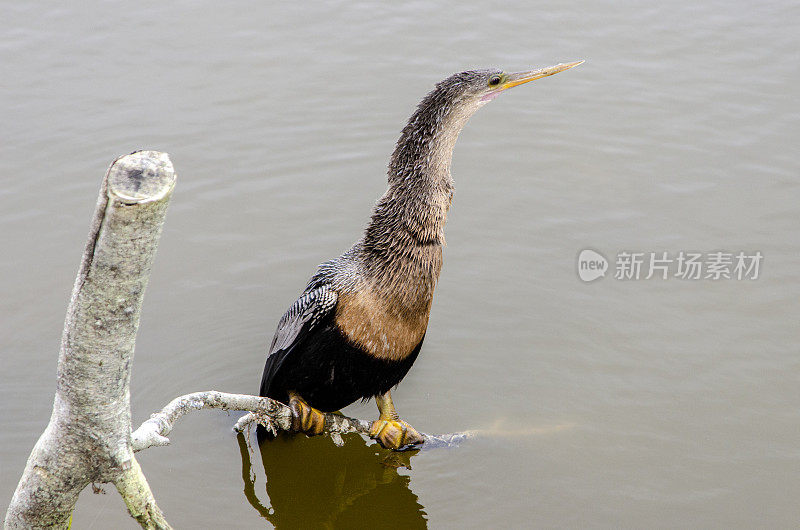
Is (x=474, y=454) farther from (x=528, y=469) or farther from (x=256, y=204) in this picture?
(x=256, y=204)

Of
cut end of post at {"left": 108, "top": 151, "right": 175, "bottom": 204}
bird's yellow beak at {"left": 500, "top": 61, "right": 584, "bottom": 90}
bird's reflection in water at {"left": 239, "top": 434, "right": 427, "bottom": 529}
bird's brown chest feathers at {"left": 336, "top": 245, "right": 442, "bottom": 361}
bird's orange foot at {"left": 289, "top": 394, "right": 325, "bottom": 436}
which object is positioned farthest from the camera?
bird's reflection in water at {"left": 239, "top": 434, "right": 427, "bottom": 529}

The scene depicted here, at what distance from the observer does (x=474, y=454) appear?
4.39 meters

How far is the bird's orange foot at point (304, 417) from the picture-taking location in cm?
385

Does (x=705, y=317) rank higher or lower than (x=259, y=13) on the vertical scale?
lower

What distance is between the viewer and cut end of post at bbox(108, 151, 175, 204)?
1767 mm

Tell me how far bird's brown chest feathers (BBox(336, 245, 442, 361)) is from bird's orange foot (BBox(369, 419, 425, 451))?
651 mm

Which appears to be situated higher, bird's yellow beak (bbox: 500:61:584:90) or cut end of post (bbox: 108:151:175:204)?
bird's yellow beak (bbox: 500:61:584:90)

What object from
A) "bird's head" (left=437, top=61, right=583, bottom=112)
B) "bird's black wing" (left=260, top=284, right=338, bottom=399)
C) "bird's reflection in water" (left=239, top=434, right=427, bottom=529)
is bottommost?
"bird's reflection in water" (left=239, top=434, right=427, bottom=529)

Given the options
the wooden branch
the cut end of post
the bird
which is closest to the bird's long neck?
the bird

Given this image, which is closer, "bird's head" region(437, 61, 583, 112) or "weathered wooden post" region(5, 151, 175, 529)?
"weathered wooden post" region(5, 151, 175, 529)

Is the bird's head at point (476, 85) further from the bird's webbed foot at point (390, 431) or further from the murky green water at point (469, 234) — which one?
the murky green water at point (469, 234)

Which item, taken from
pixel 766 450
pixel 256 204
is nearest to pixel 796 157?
pixel 766 450

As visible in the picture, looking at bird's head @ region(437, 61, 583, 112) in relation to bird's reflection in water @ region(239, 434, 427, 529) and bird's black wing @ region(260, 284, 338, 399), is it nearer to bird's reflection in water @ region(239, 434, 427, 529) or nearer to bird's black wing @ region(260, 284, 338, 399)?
bird's black wing @ region(260, 284, 338, 399)

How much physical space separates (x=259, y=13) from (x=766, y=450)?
21.1 feet
